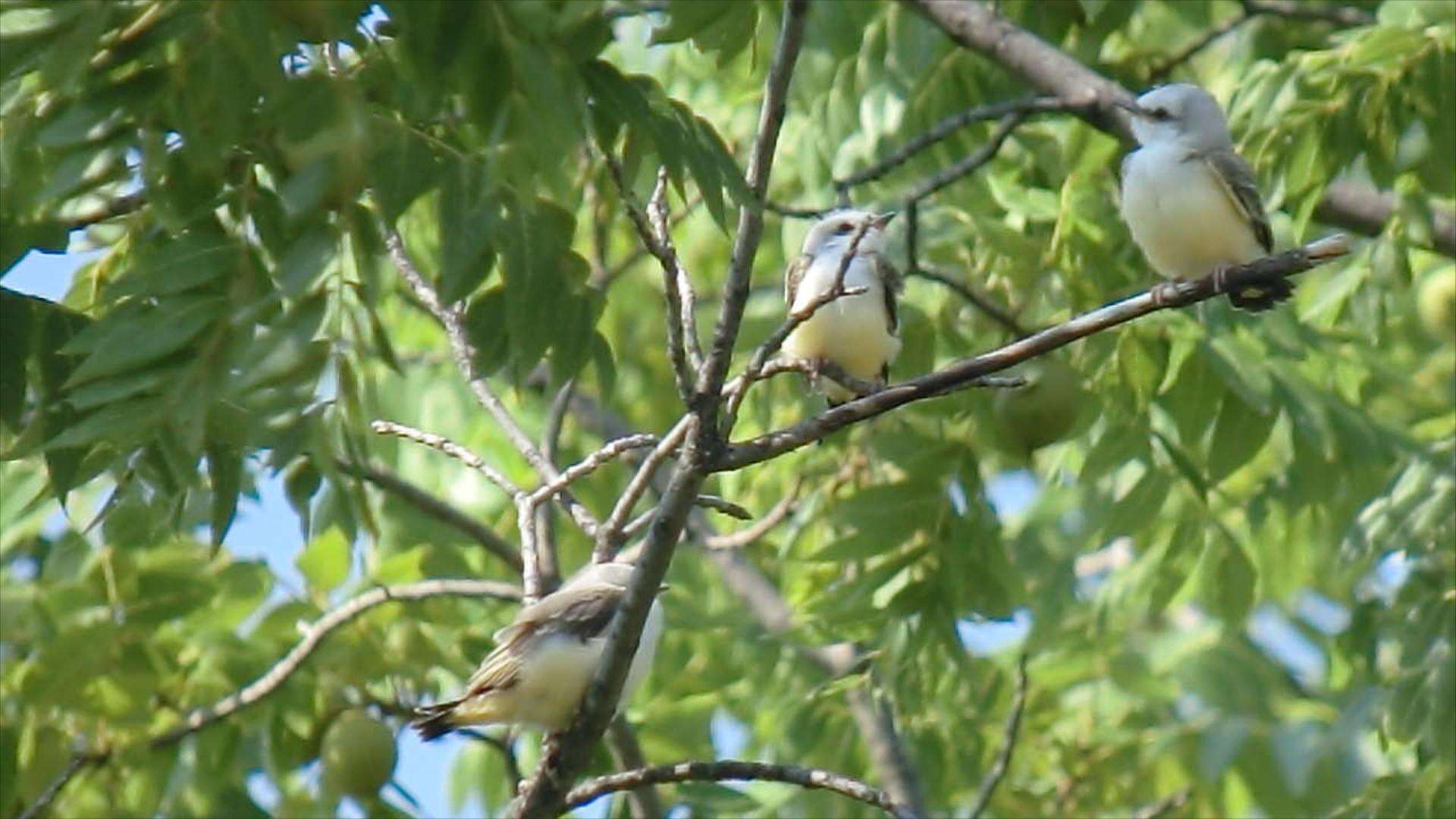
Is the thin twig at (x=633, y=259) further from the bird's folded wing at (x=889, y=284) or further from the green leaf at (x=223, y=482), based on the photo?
the green leaf at (x=223, y=482)

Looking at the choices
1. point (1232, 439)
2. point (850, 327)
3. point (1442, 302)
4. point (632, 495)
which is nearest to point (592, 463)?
point (632, 495)

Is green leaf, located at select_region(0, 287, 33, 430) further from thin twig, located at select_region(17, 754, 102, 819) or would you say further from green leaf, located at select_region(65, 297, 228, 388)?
thin twig, located at select_region(17, 754, 102, 819)

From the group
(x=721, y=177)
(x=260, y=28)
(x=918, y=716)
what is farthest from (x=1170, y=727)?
(x=260, y=28)

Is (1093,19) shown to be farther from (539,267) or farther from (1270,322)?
(539,267)

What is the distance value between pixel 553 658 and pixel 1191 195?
82.4 inches

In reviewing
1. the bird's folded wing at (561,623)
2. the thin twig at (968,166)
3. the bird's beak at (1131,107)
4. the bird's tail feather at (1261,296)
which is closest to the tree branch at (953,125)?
the thin twig at (968,166)

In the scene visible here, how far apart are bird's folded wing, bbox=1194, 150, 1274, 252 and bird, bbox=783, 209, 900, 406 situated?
941mm

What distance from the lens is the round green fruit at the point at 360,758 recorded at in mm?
6750

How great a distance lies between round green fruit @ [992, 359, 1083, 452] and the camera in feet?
21.7

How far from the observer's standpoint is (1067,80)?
6.98 m

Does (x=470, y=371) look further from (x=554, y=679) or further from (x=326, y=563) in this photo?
(x=326, y=563)

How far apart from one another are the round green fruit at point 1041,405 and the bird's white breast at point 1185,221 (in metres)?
0.55

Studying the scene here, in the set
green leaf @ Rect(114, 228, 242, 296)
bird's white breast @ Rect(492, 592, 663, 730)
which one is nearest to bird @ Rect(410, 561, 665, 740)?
bird's white breast @ Rect(492, 592, 663, 730)

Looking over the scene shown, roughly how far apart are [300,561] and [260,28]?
14.1ft
